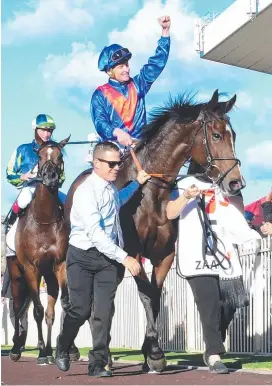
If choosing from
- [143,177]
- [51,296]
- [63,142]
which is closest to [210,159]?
[143,177]

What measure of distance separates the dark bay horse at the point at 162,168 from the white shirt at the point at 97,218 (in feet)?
2.75

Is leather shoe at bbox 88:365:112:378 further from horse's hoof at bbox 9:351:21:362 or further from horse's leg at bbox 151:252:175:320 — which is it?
horse's hoof at bbox 9:351:21:362

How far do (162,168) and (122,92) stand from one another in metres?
1.21

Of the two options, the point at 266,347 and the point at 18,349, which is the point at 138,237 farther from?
the point at 18,349

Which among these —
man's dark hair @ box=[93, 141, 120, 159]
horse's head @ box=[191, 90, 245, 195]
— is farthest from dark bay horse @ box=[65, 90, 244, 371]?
man's dark hair @ box=[93, 141, 120, 159]

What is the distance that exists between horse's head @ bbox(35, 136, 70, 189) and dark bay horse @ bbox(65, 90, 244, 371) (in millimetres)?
1953

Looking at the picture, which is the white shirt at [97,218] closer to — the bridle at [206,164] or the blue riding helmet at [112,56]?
the bridle at [206,164]

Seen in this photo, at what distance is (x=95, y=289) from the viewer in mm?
7590

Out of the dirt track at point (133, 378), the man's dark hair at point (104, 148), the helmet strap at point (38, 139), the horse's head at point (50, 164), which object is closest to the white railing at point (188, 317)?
the dirt track at point (133, 378)

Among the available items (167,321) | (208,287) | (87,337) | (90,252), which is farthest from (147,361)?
(87,337)

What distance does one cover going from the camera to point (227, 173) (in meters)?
8.02

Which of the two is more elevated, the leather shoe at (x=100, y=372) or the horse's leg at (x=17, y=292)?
the horse's leg at (x=17, y=292)

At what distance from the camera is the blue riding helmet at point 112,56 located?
9570 millimetres

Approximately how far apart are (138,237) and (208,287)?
848mm
